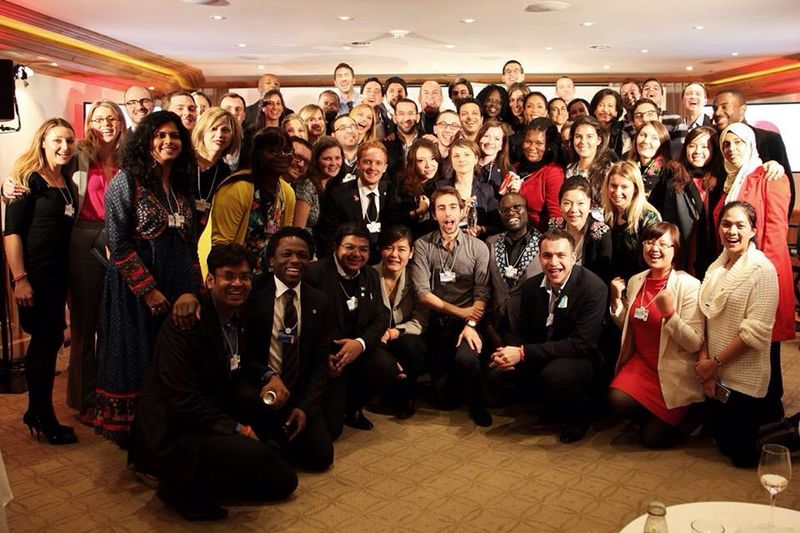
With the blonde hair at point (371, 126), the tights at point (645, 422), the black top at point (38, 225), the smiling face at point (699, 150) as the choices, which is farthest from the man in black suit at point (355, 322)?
the smiling face at point (699, 150)

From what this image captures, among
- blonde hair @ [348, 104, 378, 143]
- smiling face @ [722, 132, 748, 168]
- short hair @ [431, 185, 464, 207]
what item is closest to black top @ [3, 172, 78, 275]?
short hair @ [431, 185, 464, 207]

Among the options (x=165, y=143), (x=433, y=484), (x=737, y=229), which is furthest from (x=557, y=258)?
(x=165, y=143)

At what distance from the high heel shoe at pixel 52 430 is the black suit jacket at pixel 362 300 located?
1.40 metres

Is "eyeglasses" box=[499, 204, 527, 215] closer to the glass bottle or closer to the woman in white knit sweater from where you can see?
the woman in white knit sweater

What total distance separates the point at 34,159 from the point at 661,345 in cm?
325

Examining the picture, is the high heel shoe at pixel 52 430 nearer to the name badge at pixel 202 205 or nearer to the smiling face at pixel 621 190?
the name badge at pixel 202 205

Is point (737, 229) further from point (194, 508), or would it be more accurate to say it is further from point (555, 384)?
point (194, 508)

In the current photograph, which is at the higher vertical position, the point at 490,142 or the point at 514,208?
the point at 490,142

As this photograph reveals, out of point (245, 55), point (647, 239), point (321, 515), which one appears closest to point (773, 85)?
point (245, 55)

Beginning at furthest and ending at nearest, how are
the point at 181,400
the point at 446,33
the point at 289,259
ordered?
the point at 446,33, the point at 289,259, the point at 181,400

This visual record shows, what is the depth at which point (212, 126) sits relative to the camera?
380 centimetres

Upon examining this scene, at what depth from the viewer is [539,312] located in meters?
4.18

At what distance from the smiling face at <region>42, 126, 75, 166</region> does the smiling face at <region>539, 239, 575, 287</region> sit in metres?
2.46

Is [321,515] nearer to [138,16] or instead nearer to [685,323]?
[685,323]
